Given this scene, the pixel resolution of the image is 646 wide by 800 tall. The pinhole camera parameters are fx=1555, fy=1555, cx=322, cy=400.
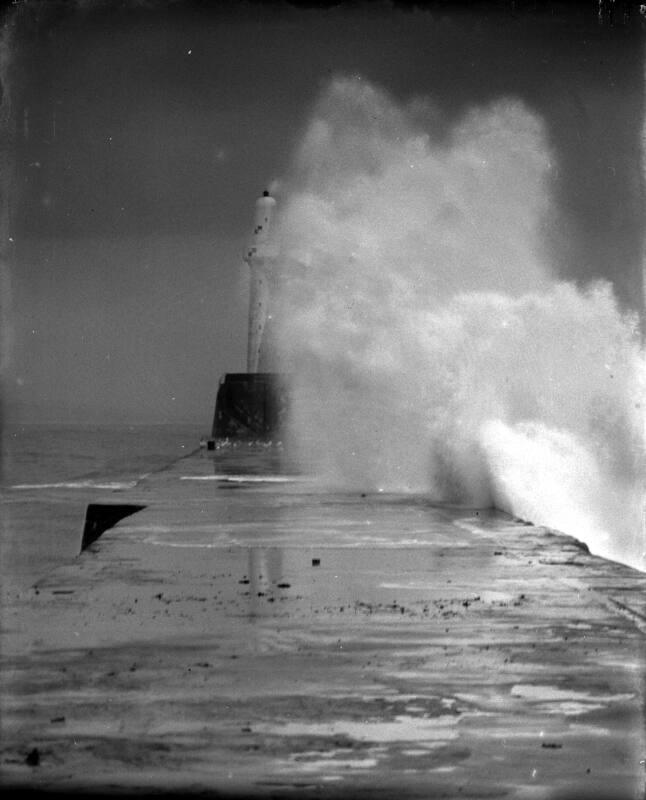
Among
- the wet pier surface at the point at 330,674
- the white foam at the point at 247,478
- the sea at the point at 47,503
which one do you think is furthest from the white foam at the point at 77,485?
the wet pier surface at the point at 330,674

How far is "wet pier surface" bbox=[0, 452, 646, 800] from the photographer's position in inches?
206

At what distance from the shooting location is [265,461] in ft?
130

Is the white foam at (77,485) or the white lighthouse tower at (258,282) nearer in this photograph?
the white foam at (77,485)

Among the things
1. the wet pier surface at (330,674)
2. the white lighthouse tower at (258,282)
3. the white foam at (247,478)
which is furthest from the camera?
the white lighthouse tower at (258,282)

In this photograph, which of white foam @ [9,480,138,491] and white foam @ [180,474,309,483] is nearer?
white foam @ [180,474,309,483]

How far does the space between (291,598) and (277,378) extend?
57.0 meters

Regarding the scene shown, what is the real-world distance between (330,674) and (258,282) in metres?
64.4

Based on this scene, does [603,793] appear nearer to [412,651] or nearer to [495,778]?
[495,778]

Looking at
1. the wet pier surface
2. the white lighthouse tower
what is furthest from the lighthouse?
the wet pier surface

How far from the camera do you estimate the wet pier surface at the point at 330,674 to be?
5223mm

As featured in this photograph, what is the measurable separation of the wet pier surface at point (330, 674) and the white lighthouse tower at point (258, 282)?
56.9m

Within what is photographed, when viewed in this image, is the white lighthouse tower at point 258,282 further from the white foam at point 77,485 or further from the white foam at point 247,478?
the white foam at point 247,478

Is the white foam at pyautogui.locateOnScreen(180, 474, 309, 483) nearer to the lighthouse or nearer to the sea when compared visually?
the sea

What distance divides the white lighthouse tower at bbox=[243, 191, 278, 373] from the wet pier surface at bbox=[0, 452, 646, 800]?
56.9m
